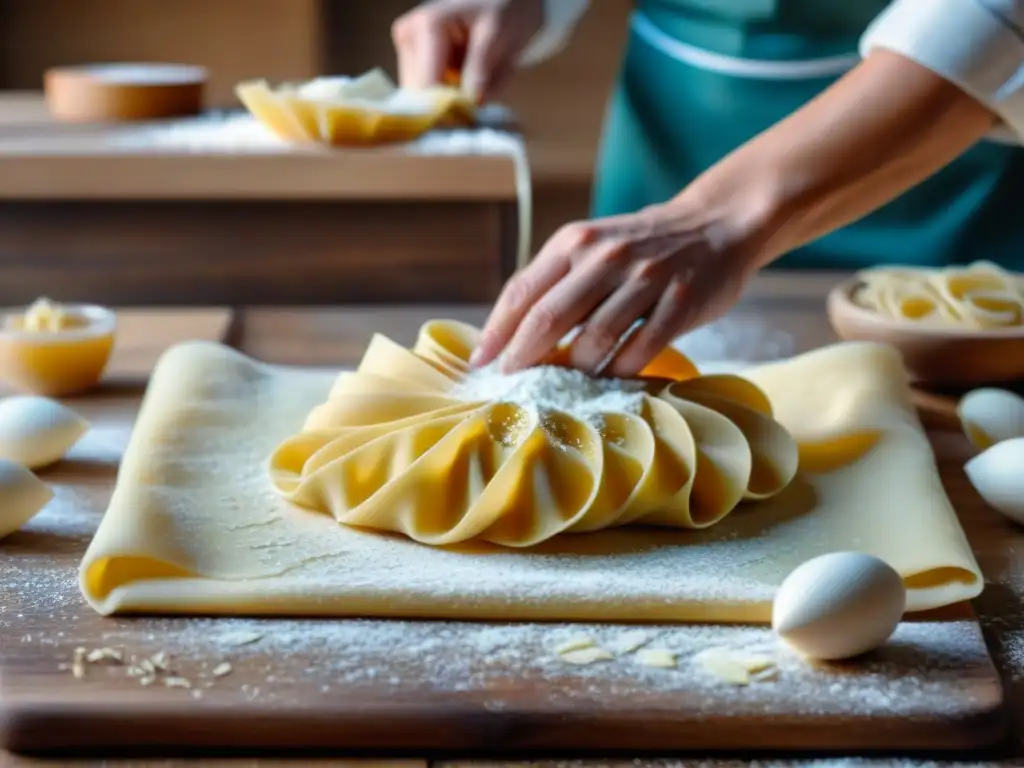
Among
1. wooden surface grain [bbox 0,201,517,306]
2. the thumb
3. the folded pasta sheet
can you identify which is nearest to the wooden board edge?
the folded pasta sheet

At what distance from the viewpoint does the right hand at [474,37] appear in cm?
249

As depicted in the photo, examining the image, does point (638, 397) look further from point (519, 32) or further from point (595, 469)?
point (519, 32)

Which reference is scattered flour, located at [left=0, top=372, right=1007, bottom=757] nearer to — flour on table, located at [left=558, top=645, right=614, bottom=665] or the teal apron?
flour on table, located at [left=558, top=645, right=614, bottom=665]

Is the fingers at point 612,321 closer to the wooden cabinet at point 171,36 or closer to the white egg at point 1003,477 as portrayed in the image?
the white egg at point 1003,477

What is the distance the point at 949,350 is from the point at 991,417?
0.50 ft

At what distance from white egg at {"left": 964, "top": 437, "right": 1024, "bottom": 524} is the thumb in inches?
60.3

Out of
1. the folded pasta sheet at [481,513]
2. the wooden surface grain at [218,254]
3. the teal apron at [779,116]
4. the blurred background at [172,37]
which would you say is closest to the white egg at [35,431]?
the folded pasta sheet at [481,513]

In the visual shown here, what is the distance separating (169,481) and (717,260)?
54cm

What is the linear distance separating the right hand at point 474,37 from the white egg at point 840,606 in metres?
1.78

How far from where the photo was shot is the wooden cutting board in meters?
0.79

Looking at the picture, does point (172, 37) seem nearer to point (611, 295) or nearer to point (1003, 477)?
point (611, 295)

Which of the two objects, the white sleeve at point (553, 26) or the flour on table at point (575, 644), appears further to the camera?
the white sleeve at point (553, 26)

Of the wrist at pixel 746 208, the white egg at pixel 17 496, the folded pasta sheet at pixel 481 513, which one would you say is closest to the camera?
the folded pasta sheet at pixel 481 513

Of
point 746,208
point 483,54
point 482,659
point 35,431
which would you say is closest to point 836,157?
point 746,208
